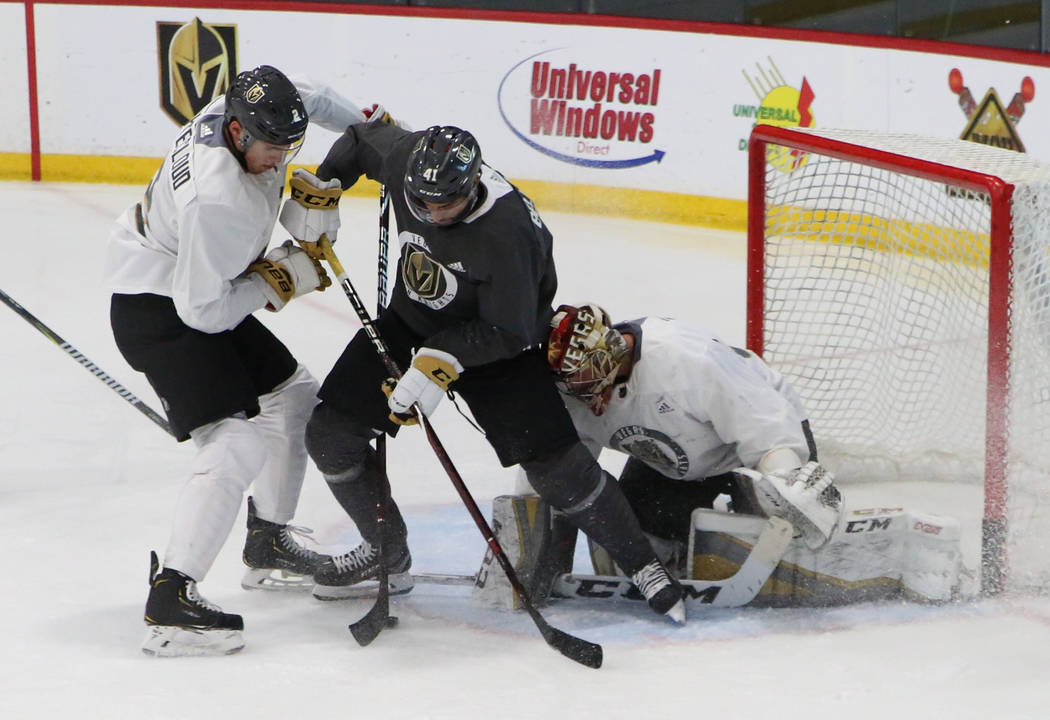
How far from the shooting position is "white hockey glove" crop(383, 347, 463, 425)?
2350 mm

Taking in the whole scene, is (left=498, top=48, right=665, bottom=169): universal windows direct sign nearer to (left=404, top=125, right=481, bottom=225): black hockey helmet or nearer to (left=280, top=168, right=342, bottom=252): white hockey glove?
(left=280, top=168, right=342, bottom=252): white hockey glove

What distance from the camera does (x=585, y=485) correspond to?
2430 mm

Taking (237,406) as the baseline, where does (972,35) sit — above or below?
above

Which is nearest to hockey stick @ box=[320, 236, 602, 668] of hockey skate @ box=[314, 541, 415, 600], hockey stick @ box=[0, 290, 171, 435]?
hockey skate @ box=[314, 541, 415, 600]

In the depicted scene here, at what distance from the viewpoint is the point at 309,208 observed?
256 centimetres

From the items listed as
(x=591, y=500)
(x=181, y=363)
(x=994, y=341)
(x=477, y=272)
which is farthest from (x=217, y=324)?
(x=994, y=341)

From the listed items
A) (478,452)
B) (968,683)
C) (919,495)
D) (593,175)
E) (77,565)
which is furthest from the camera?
(593,175)

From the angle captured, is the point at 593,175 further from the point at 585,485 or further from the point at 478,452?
the point at 585,485

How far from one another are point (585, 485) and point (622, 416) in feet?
0.62

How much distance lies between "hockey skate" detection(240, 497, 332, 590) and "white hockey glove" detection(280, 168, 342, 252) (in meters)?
0.60

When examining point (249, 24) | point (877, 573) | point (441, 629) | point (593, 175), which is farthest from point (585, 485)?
point (249, 24)

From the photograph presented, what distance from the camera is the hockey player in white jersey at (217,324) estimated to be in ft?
7.66

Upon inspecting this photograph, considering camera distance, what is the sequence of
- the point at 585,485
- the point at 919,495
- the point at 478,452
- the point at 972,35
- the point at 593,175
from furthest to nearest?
1. the point at 593,175
2. the point at 972,35
3. the point at 478,452
4. the point at 919,495
5. the point at 585,485

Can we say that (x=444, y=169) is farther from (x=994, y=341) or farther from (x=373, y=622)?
(x=994, y=341)
